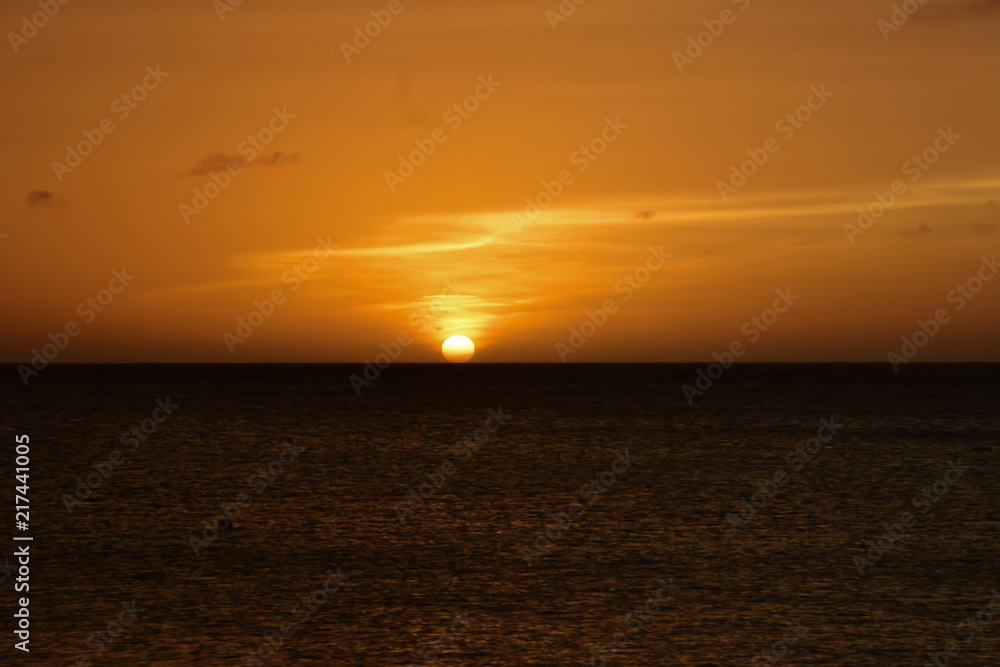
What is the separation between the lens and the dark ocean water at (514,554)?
22.9m

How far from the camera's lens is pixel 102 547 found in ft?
109

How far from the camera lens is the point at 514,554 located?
107 feet

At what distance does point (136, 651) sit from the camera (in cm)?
2191

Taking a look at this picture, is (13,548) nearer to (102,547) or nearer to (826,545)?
(102,547)

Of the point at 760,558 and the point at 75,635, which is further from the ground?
the point at 760,558

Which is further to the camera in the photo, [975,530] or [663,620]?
[975,530]

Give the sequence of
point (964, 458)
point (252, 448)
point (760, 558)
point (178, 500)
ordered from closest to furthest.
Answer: point (760, 558)
point (178, 500)
point (964, 458)
point (252, 448)

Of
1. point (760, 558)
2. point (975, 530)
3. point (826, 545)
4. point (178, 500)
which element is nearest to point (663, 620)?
point (760, 558)

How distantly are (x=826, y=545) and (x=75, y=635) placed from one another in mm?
24690

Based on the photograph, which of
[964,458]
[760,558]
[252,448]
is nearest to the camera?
[760,558]

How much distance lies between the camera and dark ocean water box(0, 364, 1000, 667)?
22891 mm

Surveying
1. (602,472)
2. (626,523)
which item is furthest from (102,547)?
(602,472)

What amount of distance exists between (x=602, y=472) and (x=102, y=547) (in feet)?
103

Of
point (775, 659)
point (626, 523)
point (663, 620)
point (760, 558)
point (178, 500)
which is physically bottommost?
point (775, 659)
